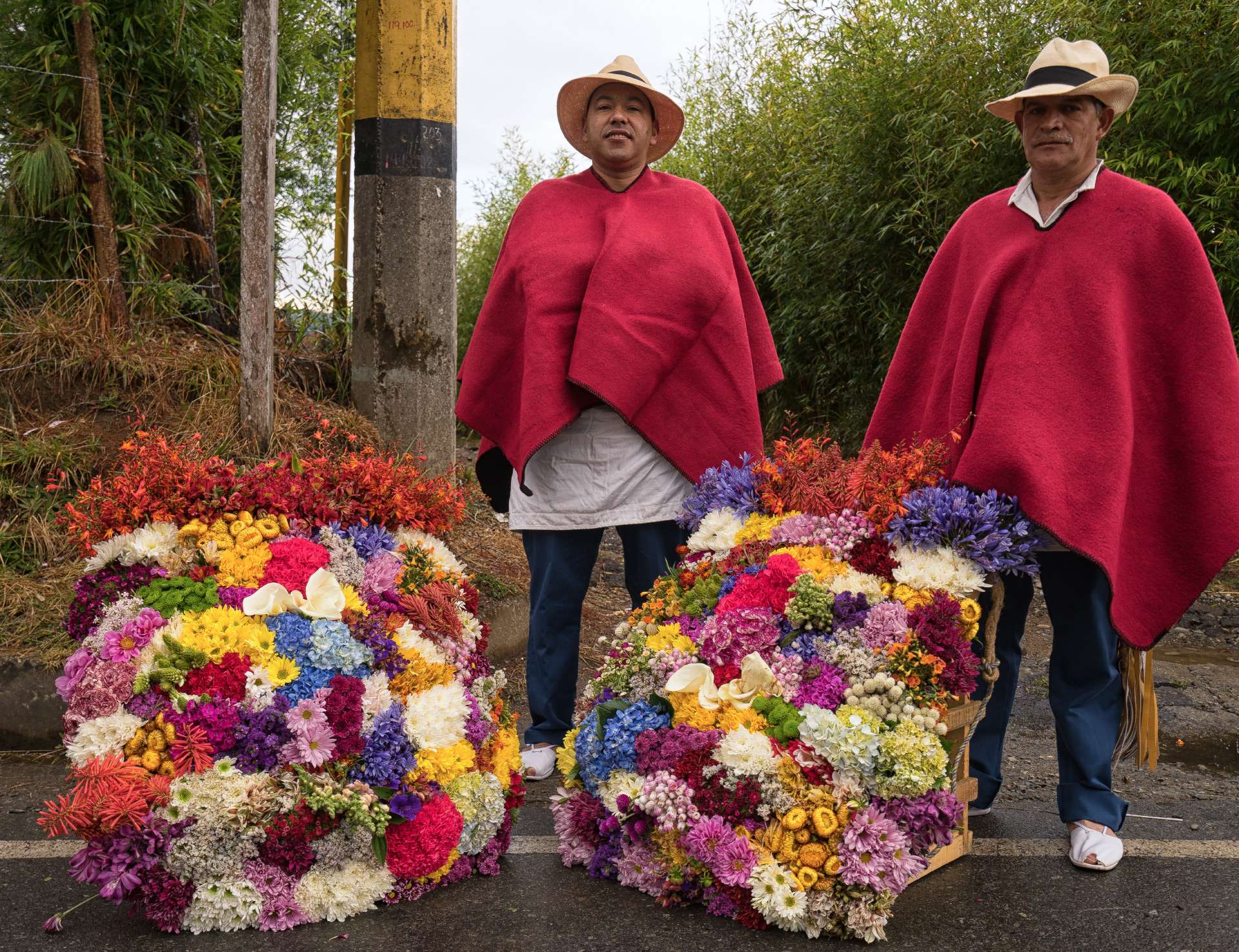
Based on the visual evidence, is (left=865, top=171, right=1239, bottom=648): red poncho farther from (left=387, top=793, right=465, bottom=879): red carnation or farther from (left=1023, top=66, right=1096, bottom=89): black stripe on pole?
(left=387, top=793, right=465, bottom=879): red carnation

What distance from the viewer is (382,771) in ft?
10.2

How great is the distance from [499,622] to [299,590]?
226cm

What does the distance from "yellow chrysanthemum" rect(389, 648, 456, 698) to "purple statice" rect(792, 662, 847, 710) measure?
0.99m

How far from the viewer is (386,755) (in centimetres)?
312

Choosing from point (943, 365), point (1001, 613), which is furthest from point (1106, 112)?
point (1001, 613)

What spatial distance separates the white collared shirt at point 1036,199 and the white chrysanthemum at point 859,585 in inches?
46.2

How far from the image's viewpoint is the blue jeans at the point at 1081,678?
3.52m

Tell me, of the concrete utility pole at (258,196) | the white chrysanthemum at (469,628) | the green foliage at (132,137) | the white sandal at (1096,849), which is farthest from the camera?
the green foliage at (132,137)

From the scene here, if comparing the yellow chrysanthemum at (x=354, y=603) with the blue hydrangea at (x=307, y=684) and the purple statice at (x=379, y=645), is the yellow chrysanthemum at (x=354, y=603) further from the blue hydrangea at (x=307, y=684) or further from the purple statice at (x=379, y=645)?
the blue hydrangea at (x=307, y=684)

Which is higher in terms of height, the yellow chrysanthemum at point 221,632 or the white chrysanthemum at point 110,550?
the white chrysanthemum at point 110,550

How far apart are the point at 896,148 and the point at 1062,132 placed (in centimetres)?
439

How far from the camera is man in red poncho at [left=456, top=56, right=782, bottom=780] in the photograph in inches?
155

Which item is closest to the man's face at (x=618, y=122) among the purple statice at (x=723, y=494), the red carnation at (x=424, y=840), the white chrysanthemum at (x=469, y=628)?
the purple statice at (x=723, y=494)

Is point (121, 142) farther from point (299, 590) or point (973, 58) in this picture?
point (973, 58)
